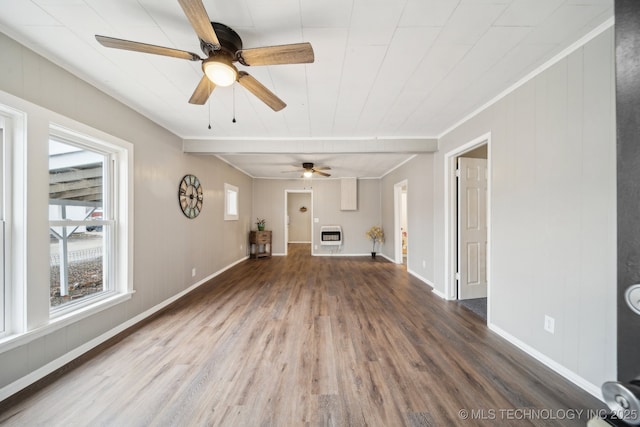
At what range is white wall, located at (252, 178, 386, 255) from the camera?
22.9 ft

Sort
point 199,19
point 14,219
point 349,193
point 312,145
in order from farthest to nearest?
point 349,193 → point 312,145 → point 14,219 → point 199,19

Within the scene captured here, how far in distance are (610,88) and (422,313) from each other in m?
2.50

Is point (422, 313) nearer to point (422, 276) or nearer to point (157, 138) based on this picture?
point (422, 276)

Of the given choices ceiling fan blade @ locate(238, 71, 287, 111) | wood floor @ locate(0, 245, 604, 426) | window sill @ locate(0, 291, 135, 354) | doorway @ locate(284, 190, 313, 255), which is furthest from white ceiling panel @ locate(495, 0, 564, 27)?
doorway @ locate(284, 190, 313, 255)

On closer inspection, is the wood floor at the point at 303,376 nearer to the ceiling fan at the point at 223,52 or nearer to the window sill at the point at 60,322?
the window sill at the point at 60,322

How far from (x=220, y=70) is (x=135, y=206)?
6.51ft

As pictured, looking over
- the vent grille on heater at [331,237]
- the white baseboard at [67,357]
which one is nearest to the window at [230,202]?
the white baseboard at [67,357]

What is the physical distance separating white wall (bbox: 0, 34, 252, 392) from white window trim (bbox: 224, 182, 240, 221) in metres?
0.40

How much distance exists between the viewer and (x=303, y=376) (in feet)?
5.65

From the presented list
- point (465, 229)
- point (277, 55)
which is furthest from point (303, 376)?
point (465, 229)

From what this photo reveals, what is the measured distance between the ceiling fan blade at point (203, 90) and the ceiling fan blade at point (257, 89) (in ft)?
0.79

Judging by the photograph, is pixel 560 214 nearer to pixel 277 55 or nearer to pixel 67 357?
pixel 277 55

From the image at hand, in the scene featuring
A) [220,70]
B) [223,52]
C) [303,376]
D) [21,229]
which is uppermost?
[223,52]

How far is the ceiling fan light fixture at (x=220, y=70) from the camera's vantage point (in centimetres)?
147
